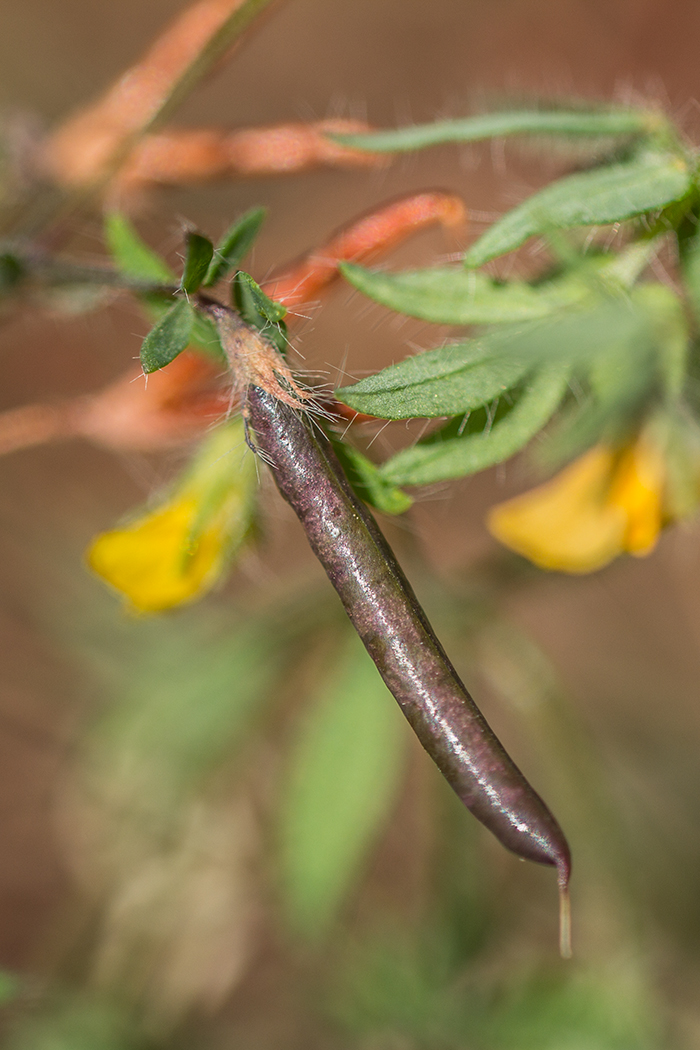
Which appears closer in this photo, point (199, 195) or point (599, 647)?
point (599, 647)

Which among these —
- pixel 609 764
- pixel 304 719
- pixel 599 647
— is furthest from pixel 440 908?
pixel 599 647

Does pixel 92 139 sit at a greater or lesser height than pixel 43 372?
greater

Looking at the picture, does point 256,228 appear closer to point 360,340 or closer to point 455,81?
point 360,340

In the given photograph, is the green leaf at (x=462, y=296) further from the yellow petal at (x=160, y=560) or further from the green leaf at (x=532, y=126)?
the yellow petal at (x=160, y=560)

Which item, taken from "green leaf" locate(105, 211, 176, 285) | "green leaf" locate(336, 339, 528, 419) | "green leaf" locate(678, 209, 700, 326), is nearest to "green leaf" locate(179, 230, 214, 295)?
"green leaf" locate(336, 339, 528, 419)

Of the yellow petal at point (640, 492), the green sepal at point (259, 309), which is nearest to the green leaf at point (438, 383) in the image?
the green sepal at point (259, 309)

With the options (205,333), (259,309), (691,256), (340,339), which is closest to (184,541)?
(205,333)

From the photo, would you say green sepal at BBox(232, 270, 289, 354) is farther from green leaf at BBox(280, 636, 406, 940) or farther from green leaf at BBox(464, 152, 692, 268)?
green leaf at BBox(280, 636, 406, 940)
